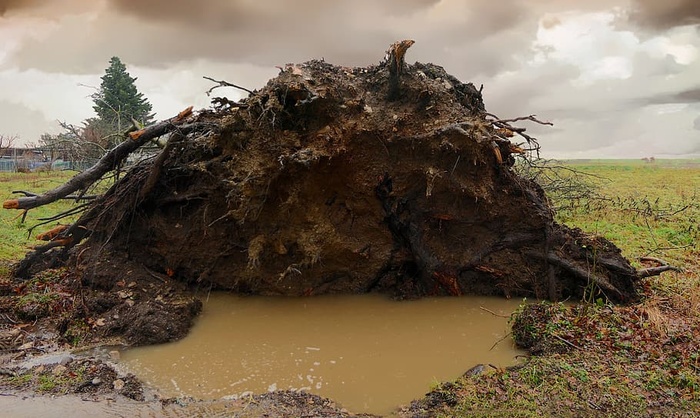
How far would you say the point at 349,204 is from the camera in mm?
6871

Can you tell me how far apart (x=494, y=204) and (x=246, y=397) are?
441cm

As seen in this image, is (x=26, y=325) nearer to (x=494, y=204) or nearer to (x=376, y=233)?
→ (x=376, y=233)

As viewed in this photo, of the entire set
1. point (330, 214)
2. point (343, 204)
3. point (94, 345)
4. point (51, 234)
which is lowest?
point (94, 345)

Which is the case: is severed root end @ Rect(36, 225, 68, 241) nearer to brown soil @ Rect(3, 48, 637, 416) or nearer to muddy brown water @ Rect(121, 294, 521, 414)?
brown soil @ Rect(3, 48, 637, 416)

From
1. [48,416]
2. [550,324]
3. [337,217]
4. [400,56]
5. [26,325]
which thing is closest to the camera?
[48,416]

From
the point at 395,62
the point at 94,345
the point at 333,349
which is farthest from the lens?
the point at 395,62

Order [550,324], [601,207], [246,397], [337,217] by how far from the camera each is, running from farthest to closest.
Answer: [601,207]
[337,217]
[550,324]
[246,397]

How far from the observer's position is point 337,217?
692cm

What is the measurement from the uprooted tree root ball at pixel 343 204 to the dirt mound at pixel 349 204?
0.02m

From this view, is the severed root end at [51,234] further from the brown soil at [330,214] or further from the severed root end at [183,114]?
the severed root end at [183,114]

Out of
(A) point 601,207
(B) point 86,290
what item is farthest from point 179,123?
(A) point 601,207

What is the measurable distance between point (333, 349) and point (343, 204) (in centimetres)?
228

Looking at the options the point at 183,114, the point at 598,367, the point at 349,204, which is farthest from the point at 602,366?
the point at 183,114

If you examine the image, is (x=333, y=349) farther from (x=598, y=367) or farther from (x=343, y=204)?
(x=598, y=367)
